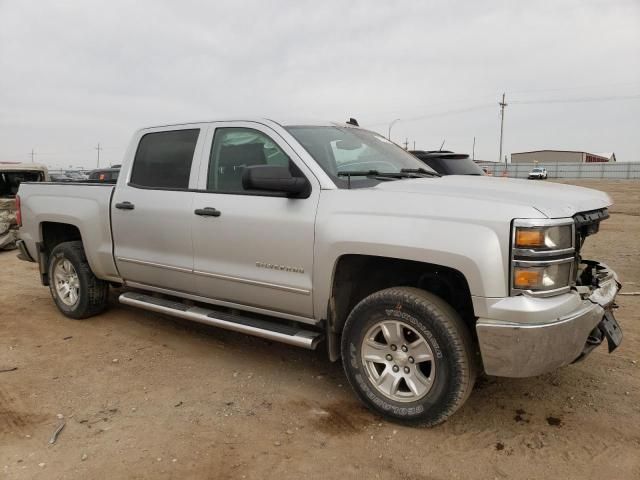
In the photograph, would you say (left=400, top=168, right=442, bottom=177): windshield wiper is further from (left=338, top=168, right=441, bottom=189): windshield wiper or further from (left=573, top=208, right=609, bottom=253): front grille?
(left=573, top=208, right=609, bottom=253): front grille

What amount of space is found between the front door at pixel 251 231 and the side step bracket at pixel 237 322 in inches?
5.4

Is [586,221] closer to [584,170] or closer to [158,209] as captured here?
[158,209]

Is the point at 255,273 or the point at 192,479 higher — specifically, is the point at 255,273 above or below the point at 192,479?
above

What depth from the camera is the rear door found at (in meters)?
4.23

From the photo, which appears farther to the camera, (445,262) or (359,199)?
(359,199)

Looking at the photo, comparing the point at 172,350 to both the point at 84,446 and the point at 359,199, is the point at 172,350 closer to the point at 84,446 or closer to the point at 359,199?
the point at 84,446

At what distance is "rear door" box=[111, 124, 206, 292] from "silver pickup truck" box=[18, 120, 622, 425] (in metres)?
0.01

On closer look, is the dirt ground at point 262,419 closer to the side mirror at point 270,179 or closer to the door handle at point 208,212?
the door handle at point 208,212

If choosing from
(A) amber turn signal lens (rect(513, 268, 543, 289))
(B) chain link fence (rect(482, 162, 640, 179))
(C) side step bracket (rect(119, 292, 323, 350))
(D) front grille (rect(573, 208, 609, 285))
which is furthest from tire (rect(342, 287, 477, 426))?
(B) chain link fence (rect(482, 162, 640, 179))

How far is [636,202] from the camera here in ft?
66.1

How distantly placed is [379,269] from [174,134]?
2226 millimetres

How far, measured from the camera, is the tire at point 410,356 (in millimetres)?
2965

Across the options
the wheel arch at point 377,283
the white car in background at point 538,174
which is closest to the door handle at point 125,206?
the wheel arch at point 377,283

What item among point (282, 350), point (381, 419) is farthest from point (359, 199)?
point (282, 350)
